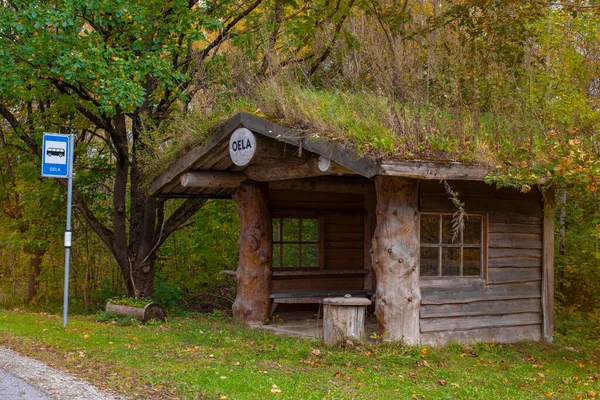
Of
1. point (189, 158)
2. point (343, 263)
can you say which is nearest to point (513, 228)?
point (343, 263)

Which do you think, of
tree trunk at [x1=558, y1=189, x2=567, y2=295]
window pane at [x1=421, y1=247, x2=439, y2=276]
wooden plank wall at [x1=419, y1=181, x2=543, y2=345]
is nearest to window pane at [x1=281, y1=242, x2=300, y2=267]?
window pane at [x1=421, y1=247, x2=439, y2=276]

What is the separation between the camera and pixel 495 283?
9938 millimetres

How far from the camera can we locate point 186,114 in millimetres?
12148

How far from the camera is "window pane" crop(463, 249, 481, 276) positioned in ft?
32.2

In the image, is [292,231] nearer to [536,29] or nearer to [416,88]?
[416,88]

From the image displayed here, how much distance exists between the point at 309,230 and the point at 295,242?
37 cm

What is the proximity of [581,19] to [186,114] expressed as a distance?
7.07 metres

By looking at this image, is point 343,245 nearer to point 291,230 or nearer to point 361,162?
point 291,230

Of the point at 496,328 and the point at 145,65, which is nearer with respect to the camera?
the point at 496,328

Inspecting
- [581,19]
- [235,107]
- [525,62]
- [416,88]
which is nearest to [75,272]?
[235,107]

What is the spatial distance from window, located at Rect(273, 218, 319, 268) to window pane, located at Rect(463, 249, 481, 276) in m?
3.75

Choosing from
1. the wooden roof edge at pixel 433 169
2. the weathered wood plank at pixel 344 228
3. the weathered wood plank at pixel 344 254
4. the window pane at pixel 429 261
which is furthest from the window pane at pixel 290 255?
the wooden roof edge at pixel 433 169

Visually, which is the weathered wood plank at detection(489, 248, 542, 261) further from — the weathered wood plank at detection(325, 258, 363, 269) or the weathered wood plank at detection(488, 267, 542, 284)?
the weathered wood plank at detection(325, 258, 363, 269)

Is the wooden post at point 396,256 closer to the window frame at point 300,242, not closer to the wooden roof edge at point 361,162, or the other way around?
the wooden roof edge at point 361,162
